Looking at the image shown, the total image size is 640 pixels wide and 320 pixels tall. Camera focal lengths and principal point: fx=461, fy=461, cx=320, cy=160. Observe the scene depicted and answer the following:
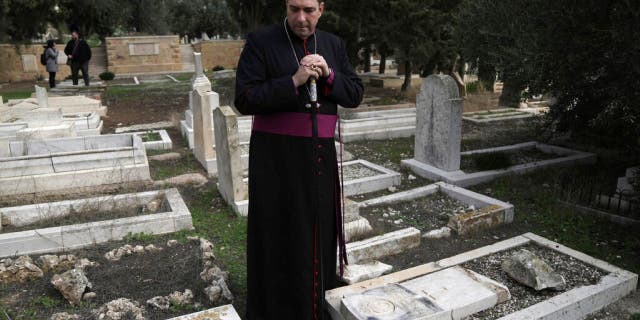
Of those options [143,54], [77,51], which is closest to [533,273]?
[77,51]

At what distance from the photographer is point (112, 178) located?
21.2ft

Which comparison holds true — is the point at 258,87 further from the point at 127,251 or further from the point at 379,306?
the point at 127,251

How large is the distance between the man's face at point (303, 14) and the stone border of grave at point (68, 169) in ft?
15.7

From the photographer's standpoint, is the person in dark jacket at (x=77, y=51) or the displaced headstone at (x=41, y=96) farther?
the person in dark jacket at (x=77, y=51)

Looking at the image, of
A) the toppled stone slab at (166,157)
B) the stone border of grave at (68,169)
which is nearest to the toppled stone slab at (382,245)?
the stone border of grave at (68,169)

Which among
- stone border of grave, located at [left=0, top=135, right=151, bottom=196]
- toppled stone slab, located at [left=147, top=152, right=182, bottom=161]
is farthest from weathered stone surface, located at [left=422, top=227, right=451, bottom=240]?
toppled stone slab, located at [left=147, top=152, right=182, bottom=161]

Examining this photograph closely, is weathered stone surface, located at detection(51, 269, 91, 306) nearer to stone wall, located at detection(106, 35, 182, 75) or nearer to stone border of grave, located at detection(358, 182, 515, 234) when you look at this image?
stone border of grave, located at detection(358, 182, 515, 234)

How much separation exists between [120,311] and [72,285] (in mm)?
525

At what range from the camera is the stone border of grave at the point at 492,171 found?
6.72 meters

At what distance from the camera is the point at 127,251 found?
14.5 feet

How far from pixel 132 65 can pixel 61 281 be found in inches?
A: 1037

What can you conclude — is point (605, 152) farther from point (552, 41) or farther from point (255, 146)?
point (255, 146)

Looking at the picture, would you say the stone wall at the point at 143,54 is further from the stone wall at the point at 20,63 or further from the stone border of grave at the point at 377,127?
the stone border of grave at the point at 377,127

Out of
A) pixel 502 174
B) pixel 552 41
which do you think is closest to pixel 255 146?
pixel 552 41
